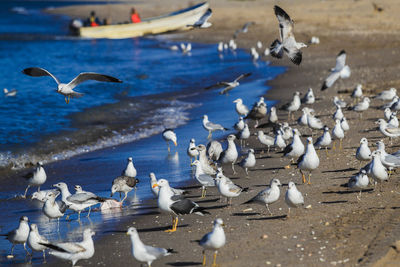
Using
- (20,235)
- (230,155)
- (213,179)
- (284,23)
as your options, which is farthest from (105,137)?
(20,235)

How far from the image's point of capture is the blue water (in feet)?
40.7

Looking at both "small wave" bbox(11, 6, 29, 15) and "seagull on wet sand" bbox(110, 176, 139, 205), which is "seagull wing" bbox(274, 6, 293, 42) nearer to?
"seagull on wet sand" bbox(110, 176, 139, 205)

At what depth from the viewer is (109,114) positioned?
2108 cm

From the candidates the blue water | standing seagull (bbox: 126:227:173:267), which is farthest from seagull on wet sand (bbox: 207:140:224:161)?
standing seagull (bbox: 126:227:173:267)

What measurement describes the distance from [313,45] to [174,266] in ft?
91.2

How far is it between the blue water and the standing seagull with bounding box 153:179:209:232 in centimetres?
102

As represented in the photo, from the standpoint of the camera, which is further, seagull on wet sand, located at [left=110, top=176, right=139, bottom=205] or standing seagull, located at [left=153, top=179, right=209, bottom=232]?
seagull on wet sand, located at [left=110, top=176, right=139, bottom=205]

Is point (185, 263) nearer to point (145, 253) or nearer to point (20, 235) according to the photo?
point (145, 253)

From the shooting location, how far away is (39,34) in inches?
2048

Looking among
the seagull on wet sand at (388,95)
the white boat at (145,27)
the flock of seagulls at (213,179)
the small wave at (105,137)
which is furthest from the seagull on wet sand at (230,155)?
the white boat at (145,27)

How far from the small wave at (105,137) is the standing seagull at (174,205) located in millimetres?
6428

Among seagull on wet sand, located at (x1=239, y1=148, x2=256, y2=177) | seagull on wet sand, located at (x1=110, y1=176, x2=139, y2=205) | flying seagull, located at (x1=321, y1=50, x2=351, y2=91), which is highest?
flying seagull, located at (x1=321, y1=50, x2=351, y2=91)

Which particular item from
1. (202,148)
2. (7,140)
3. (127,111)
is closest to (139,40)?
(127,111)

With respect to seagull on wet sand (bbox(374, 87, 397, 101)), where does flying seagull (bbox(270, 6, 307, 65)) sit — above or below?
below
